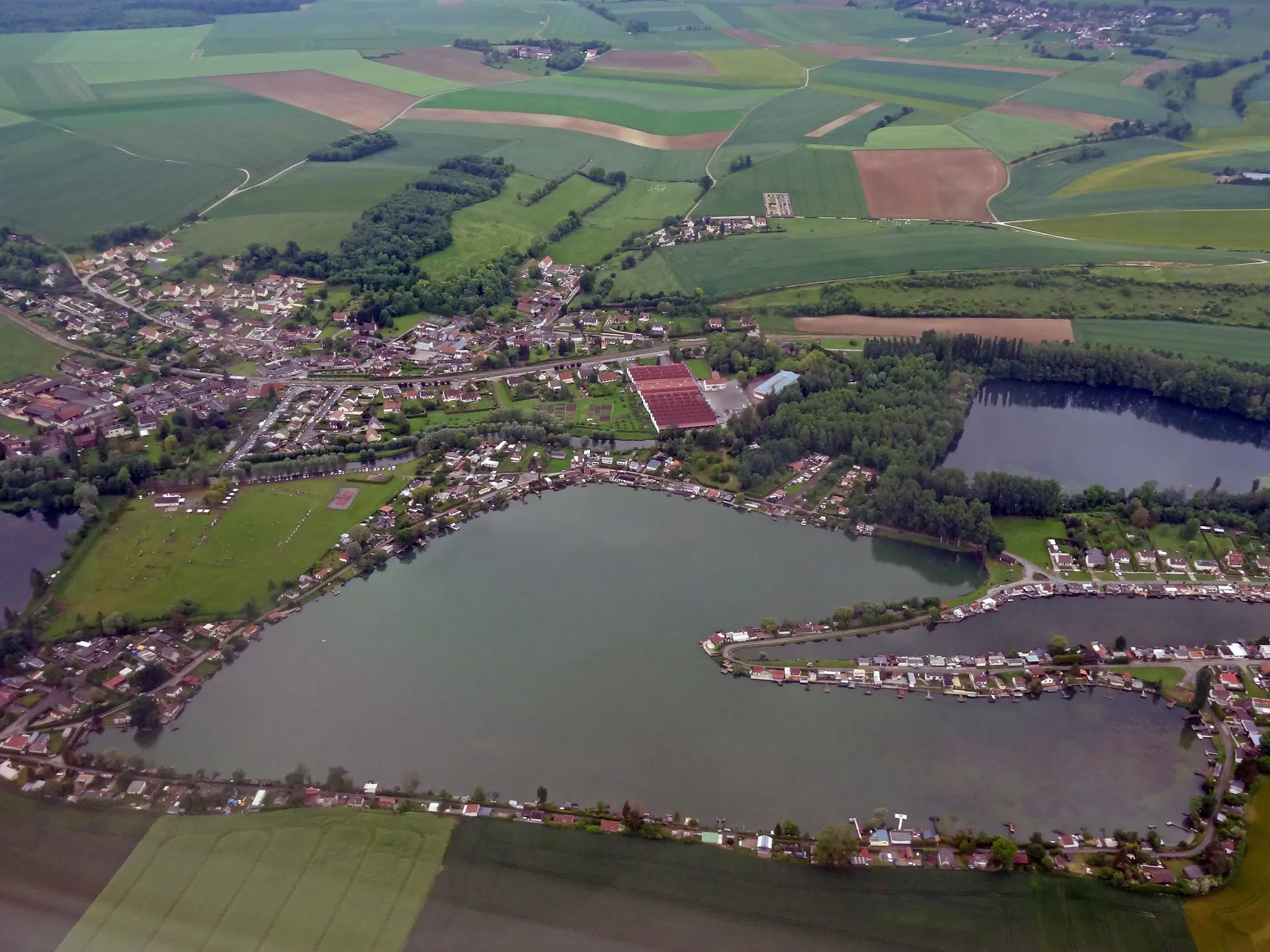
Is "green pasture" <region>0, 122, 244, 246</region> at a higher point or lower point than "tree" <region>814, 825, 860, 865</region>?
higher

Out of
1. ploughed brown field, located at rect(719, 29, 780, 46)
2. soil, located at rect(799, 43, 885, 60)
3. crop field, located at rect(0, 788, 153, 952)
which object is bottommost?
crop field, located at rect(0, 788, 153, 952)

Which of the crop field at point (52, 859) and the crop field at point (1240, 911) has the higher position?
the crop field at point (1240, 911)

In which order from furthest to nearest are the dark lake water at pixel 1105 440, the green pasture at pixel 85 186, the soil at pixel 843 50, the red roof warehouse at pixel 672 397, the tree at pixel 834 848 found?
1. the soil at pixel 843 50
2. the green pasture at pixel 85 186
3. the red roof warehouse at pixel 672 397
4. the dark lake water at pixel 1105 440
5. the tree at pixel 834 848

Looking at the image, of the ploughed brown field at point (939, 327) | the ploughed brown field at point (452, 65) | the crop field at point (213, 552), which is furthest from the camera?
the ploughed brown field at point (452, 65)

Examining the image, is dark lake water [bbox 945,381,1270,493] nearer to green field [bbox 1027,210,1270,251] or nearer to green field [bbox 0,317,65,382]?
green field [bbox 1027,210,1270,251]

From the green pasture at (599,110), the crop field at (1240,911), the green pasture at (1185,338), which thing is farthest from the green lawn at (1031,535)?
the green pasture at (599,110)

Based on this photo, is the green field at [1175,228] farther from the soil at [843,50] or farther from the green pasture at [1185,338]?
the soil at [843,50]

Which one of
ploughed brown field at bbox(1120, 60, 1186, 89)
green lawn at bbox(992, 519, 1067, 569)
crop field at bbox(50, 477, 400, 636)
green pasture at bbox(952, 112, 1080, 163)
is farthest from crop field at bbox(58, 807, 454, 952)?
ploughed brown field at bbox(1120, 60, 1186, 89)
